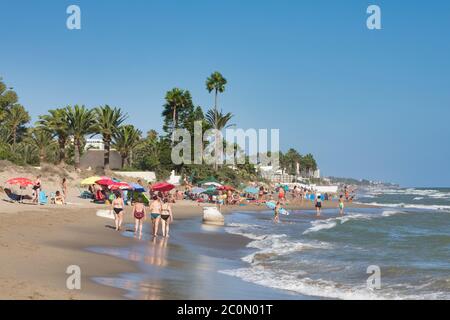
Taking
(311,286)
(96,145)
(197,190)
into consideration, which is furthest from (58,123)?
(311,286)

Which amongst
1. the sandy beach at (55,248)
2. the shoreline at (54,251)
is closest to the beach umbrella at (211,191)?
the sandy beach at (55,248)

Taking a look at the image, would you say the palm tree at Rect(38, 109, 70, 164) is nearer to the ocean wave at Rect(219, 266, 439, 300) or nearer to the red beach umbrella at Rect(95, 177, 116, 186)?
the red beach umbrella at Rect(95, 177, 116, 186)

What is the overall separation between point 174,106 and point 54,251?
53412 millimetres

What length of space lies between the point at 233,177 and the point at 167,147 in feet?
32.7

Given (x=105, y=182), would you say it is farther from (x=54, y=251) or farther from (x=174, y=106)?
(x=174, y=106)

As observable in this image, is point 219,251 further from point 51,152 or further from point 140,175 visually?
point 51,152

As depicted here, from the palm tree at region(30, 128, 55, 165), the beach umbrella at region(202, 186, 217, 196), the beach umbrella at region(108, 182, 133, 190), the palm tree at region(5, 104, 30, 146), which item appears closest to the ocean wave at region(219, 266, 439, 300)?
the beach umbrella at region(108, 182, 133, 190)

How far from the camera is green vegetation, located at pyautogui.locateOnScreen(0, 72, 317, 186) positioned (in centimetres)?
5072

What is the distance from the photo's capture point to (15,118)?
6506 centimetres

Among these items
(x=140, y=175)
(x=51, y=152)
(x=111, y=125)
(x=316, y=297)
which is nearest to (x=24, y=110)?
(x=51, y=152)

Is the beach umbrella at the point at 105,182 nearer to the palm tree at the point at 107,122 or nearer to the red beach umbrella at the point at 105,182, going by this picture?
the red beach umbrella at the point at 105,182

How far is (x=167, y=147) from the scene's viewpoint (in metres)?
62.3

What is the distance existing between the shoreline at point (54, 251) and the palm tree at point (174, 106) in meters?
40.8
